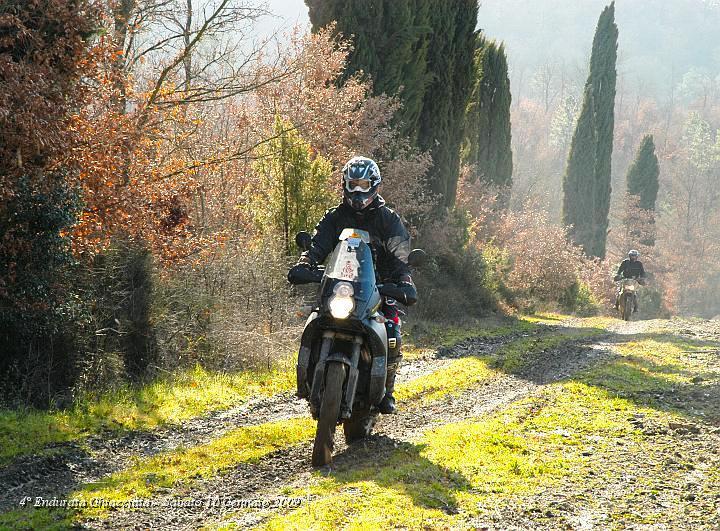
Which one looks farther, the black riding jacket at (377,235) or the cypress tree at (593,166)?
the cypress tree at (593,166)

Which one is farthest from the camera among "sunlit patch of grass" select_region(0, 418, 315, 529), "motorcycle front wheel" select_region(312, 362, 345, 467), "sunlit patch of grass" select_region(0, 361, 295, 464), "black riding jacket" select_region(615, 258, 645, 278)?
"black riding jacket" select_region(615, 258, 645, 278)

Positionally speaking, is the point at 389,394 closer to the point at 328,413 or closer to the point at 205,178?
the point at 328,413

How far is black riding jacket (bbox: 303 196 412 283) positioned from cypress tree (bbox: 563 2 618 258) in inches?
1981

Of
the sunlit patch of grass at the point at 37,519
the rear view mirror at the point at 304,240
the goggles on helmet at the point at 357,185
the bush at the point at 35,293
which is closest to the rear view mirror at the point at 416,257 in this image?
the goggles on helmet at the point at 357,185

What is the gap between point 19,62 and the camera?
9.84m

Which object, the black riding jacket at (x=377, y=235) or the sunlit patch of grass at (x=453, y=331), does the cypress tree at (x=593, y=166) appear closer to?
the sunlit patch of grass at (x=453, y=331)

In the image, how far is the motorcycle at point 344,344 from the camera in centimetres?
720

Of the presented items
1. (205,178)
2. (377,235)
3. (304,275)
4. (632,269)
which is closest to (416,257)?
(377,235)

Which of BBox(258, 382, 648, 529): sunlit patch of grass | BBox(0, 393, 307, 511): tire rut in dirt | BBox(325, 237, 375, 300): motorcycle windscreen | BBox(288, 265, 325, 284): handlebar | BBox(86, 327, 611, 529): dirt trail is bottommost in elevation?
BBox(0, 393, 307, 511): tire rut in dirt

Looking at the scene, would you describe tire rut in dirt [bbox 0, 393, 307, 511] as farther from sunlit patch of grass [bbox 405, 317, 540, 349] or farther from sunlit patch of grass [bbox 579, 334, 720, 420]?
A: sunlit patch of grass [bbox 405, 317, 540, 349]

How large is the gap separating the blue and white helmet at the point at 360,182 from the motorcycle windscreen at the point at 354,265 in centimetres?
57

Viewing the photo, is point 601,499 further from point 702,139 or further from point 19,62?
point 702,139

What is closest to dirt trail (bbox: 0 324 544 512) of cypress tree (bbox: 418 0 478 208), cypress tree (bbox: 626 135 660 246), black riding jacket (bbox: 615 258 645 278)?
cypress tree (bbox: 418 0 478 208)

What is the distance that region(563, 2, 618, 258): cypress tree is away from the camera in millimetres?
57281
